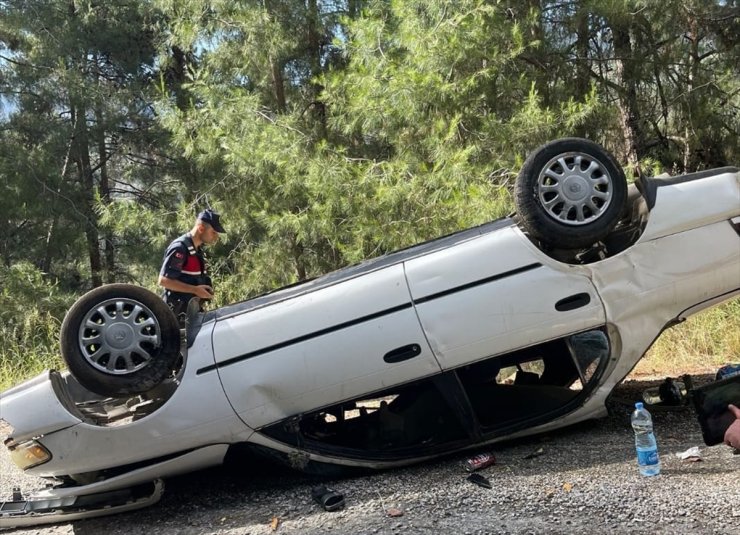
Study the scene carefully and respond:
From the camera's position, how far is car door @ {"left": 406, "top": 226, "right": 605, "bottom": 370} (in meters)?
3.78

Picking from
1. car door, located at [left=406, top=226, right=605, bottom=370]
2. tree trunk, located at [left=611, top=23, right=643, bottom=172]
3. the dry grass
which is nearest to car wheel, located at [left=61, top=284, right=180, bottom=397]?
car door, located at [left=406, top=226, right=605, bottom=370]

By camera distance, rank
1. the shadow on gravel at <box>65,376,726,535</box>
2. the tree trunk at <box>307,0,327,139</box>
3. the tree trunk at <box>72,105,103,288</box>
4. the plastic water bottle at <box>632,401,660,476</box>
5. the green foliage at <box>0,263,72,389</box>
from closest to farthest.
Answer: the plastic water bottle at <box>632,401,660,476</box> < the shadow on gravel at <box>65,376,726,535</box> < the tree trunk at <box>307,0,327,139</box> < the green foliage at <box>0,263,72,389</box> < the tree trunk at <box>72,105,103,288</box>

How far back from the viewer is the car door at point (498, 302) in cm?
378

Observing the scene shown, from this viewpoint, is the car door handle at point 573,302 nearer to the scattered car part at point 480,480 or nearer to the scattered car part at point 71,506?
the scattered car part at point 480,480

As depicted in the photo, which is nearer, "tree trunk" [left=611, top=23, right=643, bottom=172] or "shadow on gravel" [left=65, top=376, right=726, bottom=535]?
"shadow on gravel" [left=65, top=376, right=726, bottom=535]

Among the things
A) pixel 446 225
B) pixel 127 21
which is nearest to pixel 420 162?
pixel 446 225

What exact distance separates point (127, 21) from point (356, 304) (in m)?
13.3

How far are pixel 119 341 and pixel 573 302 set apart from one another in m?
2.55

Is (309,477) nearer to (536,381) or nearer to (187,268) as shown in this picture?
(536,381)

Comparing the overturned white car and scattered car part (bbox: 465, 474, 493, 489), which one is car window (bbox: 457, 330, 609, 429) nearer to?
the overturned white car

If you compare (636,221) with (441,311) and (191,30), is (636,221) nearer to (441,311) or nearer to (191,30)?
(441,311)

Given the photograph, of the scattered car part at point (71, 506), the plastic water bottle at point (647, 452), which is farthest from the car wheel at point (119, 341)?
the plastic water bottle at point (647, 452)

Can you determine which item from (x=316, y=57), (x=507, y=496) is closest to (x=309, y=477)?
(x=507, y=496)

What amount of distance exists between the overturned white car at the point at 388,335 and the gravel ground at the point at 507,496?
0.54 ft
